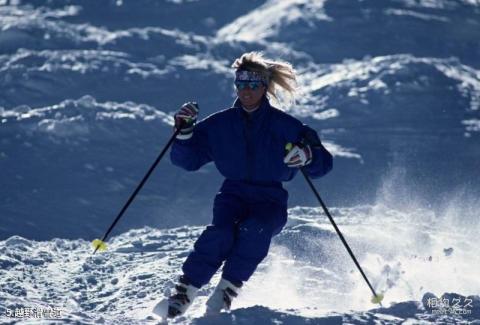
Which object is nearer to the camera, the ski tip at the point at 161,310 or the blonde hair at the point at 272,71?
the ski tip at the point at 161,310

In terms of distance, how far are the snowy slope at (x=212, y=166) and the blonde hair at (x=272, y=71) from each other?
4.81ft

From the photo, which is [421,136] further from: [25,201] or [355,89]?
[25,201]

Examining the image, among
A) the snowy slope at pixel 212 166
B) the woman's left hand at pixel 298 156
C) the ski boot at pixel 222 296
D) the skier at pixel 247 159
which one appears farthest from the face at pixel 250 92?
the snowy slope at pixel 212 166

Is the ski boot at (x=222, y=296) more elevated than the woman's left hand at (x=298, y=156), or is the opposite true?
the woman's left hand at (x=298, y=156)

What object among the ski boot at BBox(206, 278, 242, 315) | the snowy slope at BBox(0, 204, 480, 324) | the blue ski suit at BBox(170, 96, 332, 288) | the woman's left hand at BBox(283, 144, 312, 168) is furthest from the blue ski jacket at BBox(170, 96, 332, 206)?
the snowy slope at BBox(0, 204, 480, 324)

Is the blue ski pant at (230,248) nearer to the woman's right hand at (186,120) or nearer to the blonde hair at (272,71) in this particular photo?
the woman's right hand at (186,120)

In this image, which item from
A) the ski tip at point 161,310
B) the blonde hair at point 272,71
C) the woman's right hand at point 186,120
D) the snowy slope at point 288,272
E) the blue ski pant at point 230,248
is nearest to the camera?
the ski tip at point 161,310

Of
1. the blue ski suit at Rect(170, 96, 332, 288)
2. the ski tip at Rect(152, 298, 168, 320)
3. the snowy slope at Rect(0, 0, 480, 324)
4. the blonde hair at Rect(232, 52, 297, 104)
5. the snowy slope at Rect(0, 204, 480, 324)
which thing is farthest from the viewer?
the snowy slope at Rect(0, 0, 480, 324)

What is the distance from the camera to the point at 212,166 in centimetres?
1608

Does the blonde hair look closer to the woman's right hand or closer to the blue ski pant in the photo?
the woman's right hand

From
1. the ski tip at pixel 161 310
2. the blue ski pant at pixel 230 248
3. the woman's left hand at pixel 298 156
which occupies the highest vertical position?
the woman's left hand at pixel 298 156

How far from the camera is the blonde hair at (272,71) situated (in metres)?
6.74

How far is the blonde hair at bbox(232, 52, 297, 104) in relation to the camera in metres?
6.74

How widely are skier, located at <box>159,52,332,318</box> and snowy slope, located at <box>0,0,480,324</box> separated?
42cm
